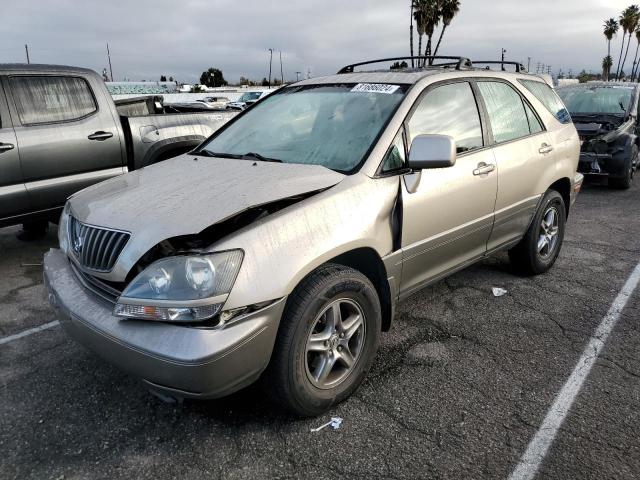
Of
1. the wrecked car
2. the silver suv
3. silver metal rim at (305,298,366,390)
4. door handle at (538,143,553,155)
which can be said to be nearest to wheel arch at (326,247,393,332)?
the silver suv

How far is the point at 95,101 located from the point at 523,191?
169 inches

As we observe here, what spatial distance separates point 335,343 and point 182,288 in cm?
88

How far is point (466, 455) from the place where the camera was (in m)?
2.39

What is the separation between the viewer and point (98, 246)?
2.49m

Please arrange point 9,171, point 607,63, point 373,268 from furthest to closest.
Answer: point 607,63, point 9,171, point 373,268

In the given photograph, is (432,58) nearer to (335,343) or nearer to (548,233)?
(548,233)

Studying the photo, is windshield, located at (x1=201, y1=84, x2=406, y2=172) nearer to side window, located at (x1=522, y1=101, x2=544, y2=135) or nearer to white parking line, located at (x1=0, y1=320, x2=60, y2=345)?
side window, located at (x1=522, y1=101, x2=544, y2=135)

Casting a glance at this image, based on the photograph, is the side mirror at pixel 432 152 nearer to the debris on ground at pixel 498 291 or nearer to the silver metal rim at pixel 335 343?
the silver metal rim at pixel 335 343

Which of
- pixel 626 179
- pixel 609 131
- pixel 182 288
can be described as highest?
pixel 609 131

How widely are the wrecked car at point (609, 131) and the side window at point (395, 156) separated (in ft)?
21.7

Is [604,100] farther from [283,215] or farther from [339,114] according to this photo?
[283,215]

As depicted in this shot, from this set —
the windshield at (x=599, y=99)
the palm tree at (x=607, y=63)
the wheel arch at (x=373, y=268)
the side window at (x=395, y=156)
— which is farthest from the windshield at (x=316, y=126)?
the palm tree at (x=607, y=63)

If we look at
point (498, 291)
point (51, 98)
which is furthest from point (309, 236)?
point (51, 98)

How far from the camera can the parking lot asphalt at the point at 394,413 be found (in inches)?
92.6
